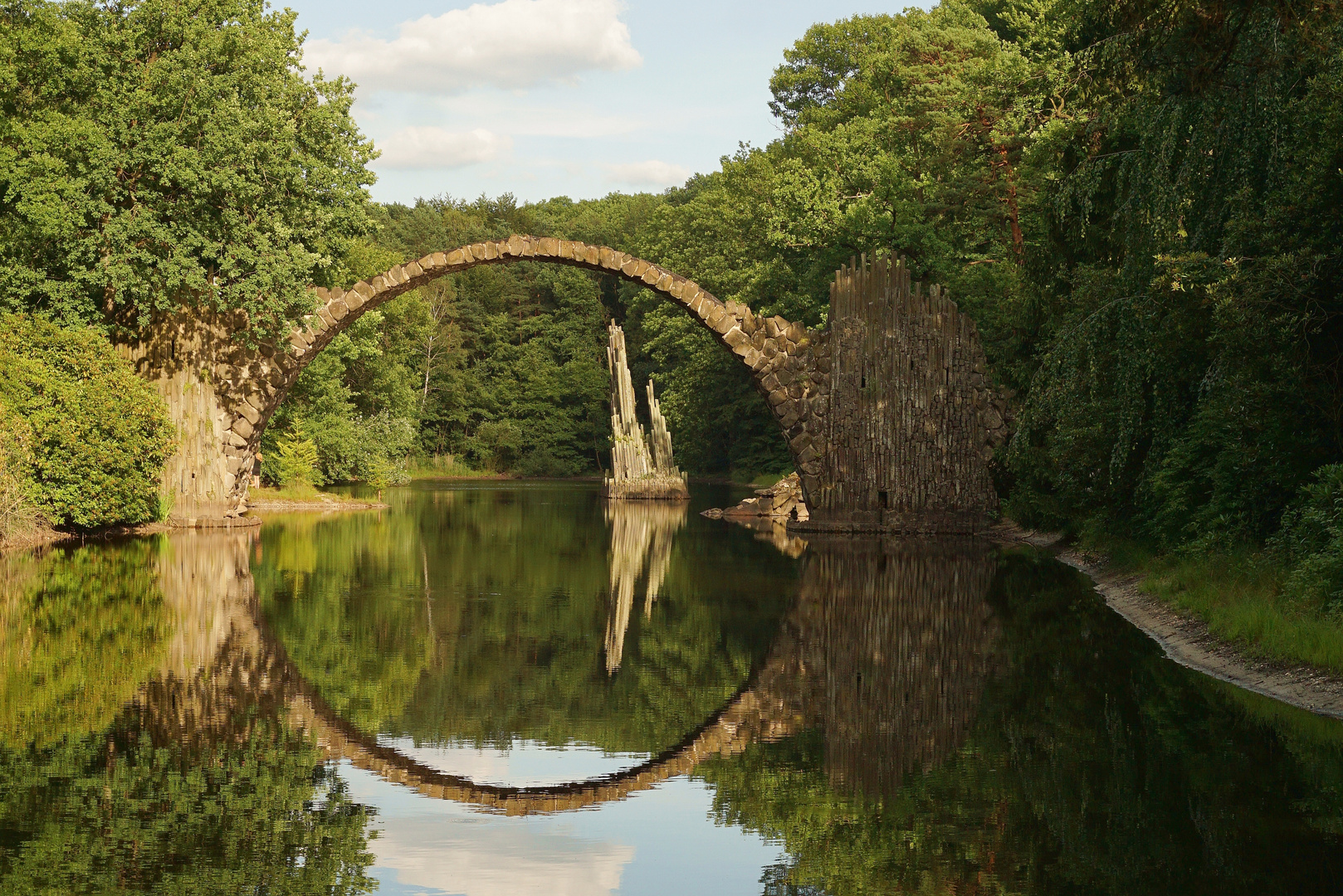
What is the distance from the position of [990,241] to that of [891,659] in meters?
22.9

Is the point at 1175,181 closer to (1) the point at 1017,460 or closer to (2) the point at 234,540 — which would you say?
(1) the point at 1017,460

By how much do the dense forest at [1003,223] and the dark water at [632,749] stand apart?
2382mm

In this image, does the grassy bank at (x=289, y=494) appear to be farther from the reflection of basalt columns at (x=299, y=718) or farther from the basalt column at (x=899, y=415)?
the reflection of basalt columns at (x=299, y=718)

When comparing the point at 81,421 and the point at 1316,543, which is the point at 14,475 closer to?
the point at 81,421

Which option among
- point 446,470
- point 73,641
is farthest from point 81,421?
point 446,470

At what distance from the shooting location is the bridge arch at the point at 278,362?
24.6 metres

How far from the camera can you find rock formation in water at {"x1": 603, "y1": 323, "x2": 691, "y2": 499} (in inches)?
1500

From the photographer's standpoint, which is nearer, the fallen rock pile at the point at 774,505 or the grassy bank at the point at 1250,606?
the grassy bank at the point at 1250,606

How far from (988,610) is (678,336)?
138ft

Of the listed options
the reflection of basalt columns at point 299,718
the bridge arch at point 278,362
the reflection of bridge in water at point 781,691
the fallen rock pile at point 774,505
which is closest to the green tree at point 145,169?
the bridge arch at point 278,362

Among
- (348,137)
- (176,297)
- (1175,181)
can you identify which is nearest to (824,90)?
(348,137)

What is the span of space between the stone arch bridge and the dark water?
8942 millimetres

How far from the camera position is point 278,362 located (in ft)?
82.7

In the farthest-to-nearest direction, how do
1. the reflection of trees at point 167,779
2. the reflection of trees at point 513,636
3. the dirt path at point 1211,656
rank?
the dirt path at point 1211,656
the reflection of trees at point 513,636
the reflection of trees at point 167,779
